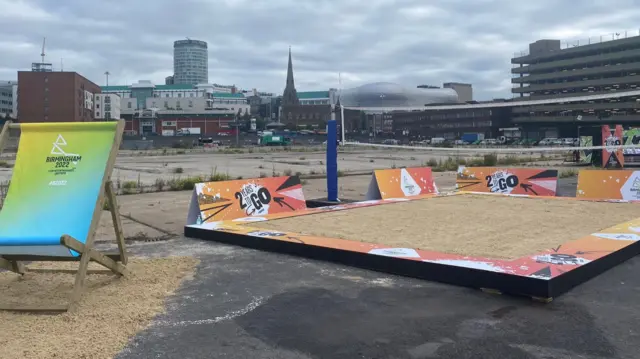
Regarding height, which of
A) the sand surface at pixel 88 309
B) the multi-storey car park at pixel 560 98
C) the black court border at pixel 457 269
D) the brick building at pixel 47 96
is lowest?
the sand surface at pixel 88 309

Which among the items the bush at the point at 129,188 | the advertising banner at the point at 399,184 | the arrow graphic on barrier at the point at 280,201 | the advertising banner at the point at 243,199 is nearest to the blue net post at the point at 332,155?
the advertising banner at the point at 399,184

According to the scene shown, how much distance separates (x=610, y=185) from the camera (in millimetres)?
13133

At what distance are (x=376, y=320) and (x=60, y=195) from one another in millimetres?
3242

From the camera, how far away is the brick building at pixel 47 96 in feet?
286

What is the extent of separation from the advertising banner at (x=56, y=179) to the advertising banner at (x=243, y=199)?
3.40 meters

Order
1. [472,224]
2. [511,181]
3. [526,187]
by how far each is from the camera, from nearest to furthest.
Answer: [472,224], [526,187], [511,181]

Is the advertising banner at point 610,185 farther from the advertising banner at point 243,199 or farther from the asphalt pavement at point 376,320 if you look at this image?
the asphalt pavement at point 376,320

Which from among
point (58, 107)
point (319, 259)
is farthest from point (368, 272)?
point (58, 107)

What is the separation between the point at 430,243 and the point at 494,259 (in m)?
1.18

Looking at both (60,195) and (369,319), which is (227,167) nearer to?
(60,195)

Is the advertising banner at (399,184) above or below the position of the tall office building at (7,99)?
below

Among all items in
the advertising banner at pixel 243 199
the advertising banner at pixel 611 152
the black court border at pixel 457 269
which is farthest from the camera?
the advertising banner at pixel 611 152

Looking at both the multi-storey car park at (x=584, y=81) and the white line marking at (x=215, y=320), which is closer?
the white line marking at (x=215, y=320)

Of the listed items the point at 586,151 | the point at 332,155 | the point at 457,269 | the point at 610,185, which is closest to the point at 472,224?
the point at 457,269
